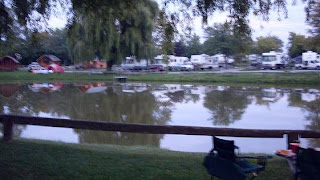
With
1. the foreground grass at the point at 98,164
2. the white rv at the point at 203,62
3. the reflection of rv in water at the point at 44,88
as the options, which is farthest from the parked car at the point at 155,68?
the foreground grass at the point at 98,164

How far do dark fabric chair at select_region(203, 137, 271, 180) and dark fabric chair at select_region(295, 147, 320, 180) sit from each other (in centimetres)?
49

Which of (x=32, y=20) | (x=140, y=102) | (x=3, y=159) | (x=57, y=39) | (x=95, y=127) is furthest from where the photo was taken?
(x=57, y=39)

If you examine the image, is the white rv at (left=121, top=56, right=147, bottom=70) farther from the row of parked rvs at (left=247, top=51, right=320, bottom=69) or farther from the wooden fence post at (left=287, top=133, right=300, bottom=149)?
the wooden fence post at (left=287, top=133, right=300, bottom=149)

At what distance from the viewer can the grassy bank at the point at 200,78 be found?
3753 centimetres

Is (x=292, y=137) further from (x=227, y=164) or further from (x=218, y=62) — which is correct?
(x=218, y=62)

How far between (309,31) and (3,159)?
38.5 meters

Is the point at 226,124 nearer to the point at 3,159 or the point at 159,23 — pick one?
the point at 159,23

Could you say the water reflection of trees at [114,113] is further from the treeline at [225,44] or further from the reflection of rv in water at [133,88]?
the reflection of rv in water at [133,88]

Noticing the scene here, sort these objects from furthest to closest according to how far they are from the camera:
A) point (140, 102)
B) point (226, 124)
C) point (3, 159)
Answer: point (140, 102) < point (226, 124) < point (3, 159)

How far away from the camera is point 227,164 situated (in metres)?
4.41

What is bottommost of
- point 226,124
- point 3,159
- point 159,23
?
point 226,124

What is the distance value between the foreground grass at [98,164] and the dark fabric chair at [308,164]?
1292 millimetres

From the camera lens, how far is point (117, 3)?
6.93 m

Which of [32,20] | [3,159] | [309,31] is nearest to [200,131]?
[3,159]
